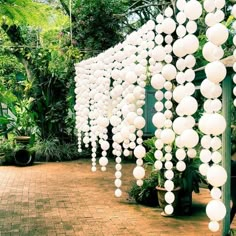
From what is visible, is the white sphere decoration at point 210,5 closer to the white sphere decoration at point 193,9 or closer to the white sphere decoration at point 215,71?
the white sphere decoration at point 193,9

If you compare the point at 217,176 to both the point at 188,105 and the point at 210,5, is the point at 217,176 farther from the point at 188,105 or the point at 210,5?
the point at 210,5

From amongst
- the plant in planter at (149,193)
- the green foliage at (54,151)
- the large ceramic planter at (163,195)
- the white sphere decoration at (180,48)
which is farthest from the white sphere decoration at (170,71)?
the green foliage at (54,151)

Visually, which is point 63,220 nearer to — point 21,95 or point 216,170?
point 216,170

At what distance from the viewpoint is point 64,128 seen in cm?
1089

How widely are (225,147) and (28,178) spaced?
5091mm

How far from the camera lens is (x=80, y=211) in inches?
212

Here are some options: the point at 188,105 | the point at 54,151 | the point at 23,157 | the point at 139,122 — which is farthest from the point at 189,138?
the point at 54,151

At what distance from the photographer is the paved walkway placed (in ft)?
15.0

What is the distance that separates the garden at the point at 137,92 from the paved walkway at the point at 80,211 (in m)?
0.32

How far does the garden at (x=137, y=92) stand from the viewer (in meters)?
1.70

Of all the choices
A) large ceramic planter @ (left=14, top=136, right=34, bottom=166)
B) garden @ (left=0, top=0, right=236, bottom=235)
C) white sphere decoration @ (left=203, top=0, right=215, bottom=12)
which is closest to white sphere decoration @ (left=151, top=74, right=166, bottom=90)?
garden @ (left=0, top=0, right=236, bottom=235)

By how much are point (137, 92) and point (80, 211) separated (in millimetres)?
2782

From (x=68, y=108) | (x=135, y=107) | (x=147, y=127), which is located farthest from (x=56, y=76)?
(x=135, y=107)

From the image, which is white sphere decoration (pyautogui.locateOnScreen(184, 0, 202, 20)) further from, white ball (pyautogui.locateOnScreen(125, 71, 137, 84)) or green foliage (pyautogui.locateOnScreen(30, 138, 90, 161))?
green foliage (pyautogui.locateOnScreen(30, 138, 90, 161))
